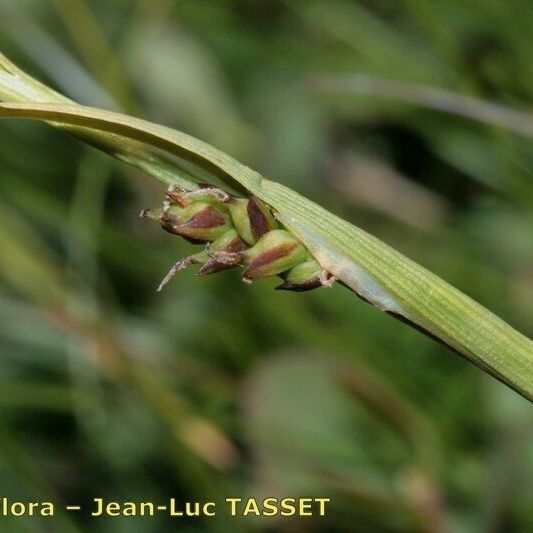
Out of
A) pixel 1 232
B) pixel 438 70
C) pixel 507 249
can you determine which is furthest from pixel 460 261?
pixel 1 232

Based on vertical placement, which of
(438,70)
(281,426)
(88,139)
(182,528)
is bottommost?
(88,139)

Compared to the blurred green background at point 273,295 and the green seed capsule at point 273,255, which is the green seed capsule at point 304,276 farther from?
the blurred green background at point 273,295

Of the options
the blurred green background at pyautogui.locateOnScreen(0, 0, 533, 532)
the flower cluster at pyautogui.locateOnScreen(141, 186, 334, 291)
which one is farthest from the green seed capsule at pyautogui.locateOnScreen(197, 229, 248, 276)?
the blurred green background at pyautogui.locateOnScreen(0, 0, 533, 532)

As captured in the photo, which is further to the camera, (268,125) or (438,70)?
(268,125)

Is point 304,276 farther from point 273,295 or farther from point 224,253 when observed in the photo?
point 273,295

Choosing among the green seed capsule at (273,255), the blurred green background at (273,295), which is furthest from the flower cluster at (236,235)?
the blurred green background at (273,295)

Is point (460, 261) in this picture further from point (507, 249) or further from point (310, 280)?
point (310, 280)
